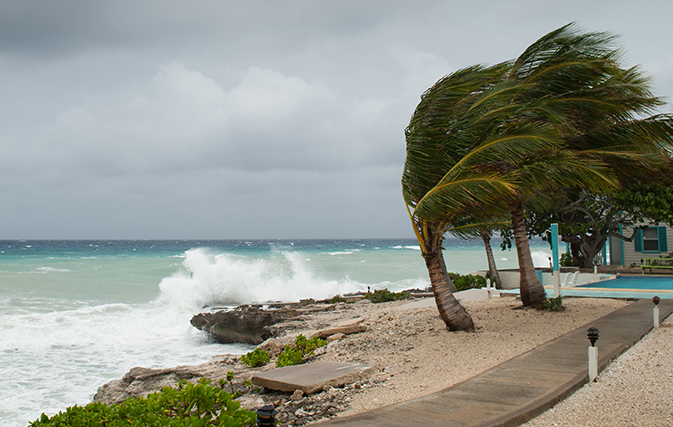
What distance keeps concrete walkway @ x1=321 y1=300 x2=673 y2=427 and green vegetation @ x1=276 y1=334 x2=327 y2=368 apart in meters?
2.79

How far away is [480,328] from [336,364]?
3.80 meters

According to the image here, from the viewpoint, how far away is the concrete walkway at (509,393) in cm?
445

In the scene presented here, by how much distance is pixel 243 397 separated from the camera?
6.52m

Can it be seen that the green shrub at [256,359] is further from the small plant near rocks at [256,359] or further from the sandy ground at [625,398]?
the sandy ground at [625,398]

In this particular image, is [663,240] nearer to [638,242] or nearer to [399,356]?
[638,242]

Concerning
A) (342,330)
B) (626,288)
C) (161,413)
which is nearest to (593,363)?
(161,413)

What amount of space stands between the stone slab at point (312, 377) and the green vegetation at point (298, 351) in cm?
93

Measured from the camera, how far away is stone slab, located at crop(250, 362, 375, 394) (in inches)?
245

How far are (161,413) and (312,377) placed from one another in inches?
105

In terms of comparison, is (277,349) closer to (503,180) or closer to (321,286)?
(503,180)

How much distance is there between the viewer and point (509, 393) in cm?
519

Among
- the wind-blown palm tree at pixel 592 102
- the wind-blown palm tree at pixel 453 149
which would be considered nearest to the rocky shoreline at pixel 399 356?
the wind-blown palm tree at pixel 453 149

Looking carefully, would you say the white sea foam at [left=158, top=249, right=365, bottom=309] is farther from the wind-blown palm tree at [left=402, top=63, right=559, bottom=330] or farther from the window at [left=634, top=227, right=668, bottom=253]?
the window at [left=634, top=227, right=668, bottom=253]

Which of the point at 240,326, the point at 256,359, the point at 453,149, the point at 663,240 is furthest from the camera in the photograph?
the point at 663,240
